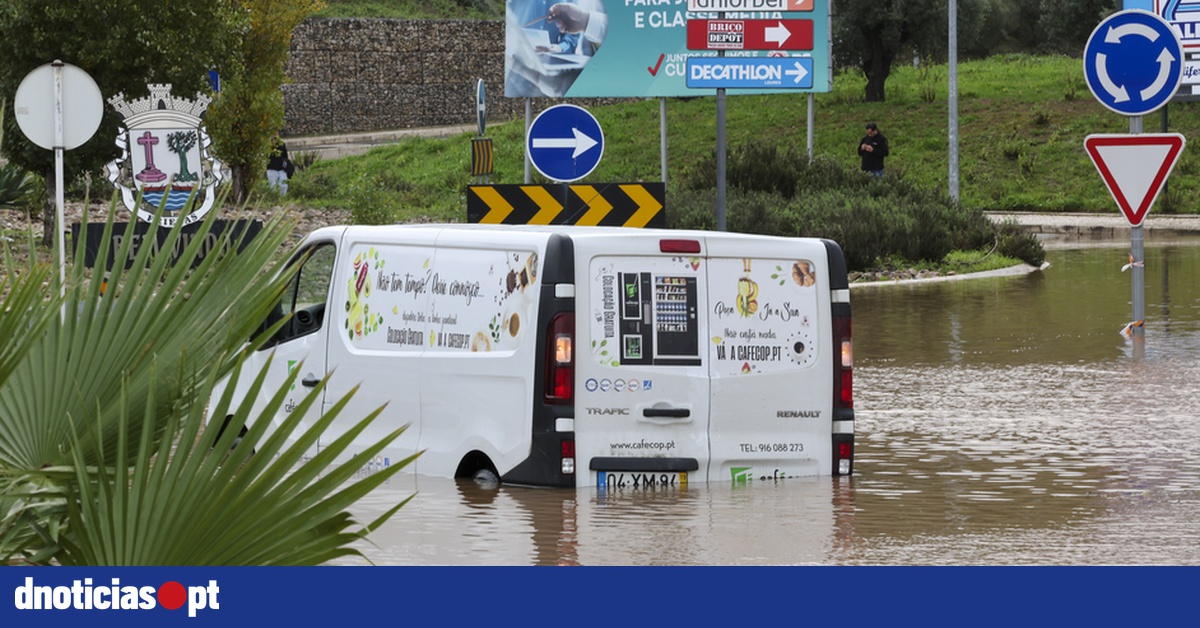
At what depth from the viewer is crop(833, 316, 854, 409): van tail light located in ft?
33.9

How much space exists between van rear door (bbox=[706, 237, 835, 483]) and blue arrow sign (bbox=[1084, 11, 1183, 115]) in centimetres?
682

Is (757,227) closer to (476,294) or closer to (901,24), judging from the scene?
(476,294)

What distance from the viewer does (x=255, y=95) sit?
31.1 meters

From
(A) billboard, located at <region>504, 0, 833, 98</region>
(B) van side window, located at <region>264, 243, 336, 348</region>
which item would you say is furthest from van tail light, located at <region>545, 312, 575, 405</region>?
(A) billboard, located at <region>504, 0, 833, 98</region>

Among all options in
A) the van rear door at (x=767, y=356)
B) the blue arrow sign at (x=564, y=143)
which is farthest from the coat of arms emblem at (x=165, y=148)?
the van rear door at (x=767, y=356)

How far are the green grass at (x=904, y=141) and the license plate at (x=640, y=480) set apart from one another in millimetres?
27010

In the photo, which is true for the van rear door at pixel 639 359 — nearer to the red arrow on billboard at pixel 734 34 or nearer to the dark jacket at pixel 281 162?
the red arrow on billboard at pixel 734 34

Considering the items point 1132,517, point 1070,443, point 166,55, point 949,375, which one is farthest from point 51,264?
point 166,55

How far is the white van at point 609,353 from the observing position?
972 centimetres

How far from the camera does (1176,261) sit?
93.1 feet

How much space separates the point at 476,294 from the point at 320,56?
5083cm

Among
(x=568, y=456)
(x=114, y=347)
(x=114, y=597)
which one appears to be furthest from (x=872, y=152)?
(x=114, y=597)

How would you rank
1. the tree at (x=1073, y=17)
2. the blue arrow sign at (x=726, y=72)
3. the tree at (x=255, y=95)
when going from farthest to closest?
the tree at (x=1073, y=17) < the tree at (x=255, y=95) < the blue arrow sign at (x=726, y=72)

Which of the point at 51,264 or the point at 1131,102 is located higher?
the point at 1131,102
